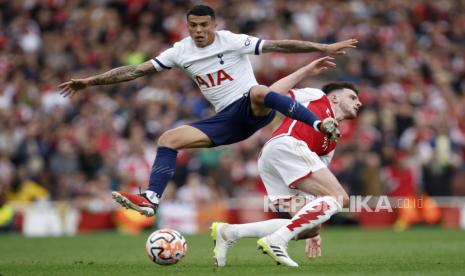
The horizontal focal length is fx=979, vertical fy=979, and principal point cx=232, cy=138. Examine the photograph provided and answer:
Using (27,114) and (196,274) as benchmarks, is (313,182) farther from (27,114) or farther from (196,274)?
(27,114)

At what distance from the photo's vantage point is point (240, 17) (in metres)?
24.9

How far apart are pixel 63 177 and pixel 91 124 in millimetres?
1575

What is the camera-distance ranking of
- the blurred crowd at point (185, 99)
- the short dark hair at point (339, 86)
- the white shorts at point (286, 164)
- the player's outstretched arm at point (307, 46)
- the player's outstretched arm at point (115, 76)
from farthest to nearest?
the blurred crowd at point (185, 99) → the player's outstretched arm at point (115, 76) → the short dark hair at point (339, 86) → the player's outstretched arm at point (307, 46) → the white shorts at point (286, 164)

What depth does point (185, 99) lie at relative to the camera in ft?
74.1

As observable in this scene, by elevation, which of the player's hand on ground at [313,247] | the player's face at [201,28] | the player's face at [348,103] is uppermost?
the player's face at [201,28]

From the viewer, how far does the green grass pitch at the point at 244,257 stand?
9.76m

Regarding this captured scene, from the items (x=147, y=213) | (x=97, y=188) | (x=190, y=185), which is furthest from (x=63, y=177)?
(x=147, y=213)

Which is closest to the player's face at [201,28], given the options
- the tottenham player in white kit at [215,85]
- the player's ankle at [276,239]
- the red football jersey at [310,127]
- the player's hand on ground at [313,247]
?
the tottenham player in white kit at [215,85]

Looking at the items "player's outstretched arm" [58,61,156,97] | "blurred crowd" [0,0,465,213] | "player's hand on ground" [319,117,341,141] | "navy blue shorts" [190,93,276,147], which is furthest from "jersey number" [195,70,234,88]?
"blurred crowd" [0,0,465,213]

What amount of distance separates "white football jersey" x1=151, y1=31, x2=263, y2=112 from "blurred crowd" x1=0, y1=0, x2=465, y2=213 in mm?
9867

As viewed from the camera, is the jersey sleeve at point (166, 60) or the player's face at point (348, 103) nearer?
the player's face at point (348, 103)

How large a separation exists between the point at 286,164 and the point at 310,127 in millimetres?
540

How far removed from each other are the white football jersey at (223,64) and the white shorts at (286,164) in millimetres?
803

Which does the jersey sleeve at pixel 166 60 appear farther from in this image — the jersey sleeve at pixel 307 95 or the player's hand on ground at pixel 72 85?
the jersey sleeve at pixel 307 95
